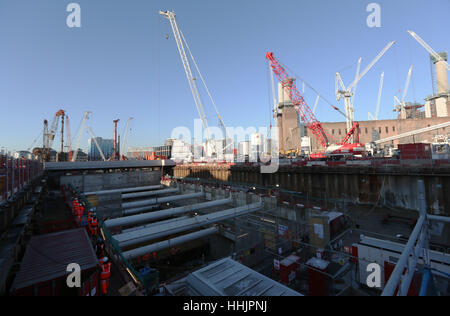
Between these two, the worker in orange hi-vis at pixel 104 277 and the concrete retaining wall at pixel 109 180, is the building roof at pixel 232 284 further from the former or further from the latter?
the concrete retaining wall at pixel 109 180

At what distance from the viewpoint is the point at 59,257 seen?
22.7 ft

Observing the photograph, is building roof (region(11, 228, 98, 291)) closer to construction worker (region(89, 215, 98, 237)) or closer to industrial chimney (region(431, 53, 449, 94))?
construction worker (region(89, 215, 98, 237))

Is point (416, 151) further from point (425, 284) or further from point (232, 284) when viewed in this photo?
point (232, 284)

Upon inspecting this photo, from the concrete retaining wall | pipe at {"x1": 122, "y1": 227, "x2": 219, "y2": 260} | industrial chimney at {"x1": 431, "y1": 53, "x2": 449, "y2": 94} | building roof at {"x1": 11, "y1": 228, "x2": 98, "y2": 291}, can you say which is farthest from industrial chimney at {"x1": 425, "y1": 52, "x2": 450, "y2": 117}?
building roof at {"x1": 11, "y1": 228, "x2": 98, "y2": 291}

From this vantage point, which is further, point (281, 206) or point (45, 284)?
point (281, 206)

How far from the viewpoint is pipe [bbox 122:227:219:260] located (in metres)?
12.4

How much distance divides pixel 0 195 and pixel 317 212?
1560 centimetres

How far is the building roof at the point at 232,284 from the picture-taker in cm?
518

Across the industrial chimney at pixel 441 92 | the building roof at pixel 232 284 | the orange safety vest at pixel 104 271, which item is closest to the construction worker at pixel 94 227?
the orange safety vest at pixel 104 271

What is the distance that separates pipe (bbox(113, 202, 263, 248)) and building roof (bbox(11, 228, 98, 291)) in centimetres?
304

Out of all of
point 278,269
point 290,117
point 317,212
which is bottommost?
point 278,269

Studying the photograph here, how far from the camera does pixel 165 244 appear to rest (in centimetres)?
1390
